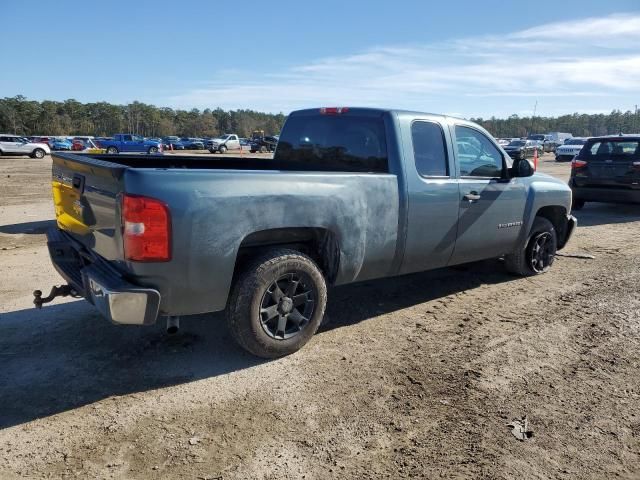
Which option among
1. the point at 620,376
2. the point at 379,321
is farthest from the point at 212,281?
the point at 620,376

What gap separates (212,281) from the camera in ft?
11.1

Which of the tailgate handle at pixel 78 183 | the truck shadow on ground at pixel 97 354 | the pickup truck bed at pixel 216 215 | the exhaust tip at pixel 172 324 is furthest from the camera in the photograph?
the tailgate handle at pixel 78 183

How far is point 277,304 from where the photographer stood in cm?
381

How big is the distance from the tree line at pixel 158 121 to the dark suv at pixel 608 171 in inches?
2403

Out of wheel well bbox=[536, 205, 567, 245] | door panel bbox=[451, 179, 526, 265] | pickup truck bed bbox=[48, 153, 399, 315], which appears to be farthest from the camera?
wheel well bbox=[536, 205, 567, 245]

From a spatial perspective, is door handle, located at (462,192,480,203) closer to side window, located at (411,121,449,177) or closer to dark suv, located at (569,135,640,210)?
side window, located at (411,121,449,177)

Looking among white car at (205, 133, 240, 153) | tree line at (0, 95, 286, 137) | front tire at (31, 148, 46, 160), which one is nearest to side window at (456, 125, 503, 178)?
front tire at (31, 148, 46, 160)

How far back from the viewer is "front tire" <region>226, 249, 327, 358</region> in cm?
361

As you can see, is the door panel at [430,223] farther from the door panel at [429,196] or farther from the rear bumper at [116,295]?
the rear bumper at [116,295]

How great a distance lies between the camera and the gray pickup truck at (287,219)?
317cm

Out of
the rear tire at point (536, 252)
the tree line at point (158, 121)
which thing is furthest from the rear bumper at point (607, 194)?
the tree line at point (158, 121)

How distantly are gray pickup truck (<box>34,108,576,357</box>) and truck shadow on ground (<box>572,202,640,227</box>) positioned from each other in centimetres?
588

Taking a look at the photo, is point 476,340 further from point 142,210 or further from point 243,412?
point 142,210

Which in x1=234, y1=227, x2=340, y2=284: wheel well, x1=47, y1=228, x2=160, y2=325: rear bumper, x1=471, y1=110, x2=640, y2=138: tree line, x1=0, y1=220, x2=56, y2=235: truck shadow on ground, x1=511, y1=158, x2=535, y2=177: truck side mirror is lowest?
x1=0, y1=220, x2=56, y2=235: truck shadow on ground
